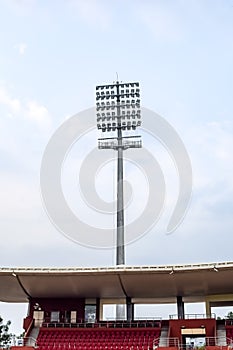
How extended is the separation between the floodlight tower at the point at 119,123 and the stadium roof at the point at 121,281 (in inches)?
306

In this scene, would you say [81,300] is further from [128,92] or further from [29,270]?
[128,92]

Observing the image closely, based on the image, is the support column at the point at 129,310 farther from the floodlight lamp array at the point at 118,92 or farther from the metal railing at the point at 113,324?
the floodlight lamp array at the point at 118,92

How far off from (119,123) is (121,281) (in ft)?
54.5

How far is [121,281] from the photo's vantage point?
29547 millimetres

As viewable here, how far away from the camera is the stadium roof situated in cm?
2777

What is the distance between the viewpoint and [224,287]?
3066 cm

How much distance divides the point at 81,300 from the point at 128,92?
709 inches

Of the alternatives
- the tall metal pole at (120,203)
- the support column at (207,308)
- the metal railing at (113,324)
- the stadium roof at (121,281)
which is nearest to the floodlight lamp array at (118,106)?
the tall metal pole at (120,203)

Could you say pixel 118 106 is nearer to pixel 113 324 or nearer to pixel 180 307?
pixel 180 307

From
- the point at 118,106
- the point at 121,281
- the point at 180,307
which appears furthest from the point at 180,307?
the point at 118,106

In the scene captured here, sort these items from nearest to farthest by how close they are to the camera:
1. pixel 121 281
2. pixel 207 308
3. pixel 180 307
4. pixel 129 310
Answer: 1. pixel 121 281
2. pixel 180 307
3. pixel 129 310
4. pixel 207 308

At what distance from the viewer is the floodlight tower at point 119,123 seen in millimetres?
40381

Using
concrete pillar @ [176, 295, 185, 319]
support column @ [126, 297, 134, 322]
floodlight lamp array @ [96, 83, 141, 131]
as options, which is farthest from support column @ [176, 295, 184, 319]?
floodlight lamp array @ [96, 83, 141, 131]

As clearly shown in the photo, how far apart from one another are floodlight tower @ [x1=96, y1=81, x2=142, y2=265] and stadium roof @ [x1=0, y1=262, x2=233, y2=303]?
7.78m
